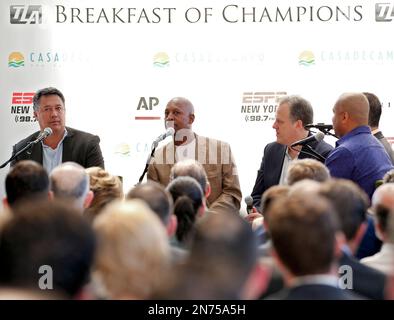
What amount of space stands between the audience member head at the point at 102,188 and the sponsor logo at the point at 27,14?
3345 mm

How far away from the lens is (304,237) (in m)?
2.32

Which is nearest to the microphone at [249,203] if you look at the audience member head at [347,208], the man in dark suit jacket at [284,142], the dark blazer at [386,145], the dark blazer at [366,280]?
the man in dark suit jacket at [284,142]

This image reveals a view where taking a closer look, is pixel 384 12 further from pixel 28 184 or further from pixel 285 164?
pixel 28 184

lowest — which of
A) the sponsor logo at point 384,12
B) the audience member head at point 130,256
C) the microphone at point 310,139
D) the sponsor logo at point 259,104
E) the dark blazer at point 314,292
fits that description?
the dark blazer at point 314,292

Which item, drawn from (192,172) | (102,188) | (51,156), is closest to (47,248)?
(102,188)

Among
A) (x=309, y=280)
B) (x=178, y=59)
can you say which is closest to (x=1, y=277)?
(x=309, y=280)

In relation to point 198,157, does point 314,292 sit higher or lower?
lower

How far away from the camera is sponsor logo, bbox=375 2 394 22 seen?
7.75 m

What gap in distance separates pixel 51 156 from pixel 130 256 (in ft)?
14.6

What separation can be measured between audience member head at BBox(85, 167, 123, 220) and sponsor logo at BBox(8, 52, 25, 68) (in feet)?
10.7

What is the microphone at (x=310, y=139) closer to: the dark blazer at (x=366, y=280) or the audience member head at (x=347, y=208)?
the audience member head at (x=347, y=208)

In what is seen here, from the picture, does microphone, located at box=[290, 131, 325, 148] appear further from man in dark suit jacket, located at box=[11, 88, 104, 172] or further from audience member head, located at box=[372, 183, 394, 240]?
audience member head, located at box=[372, 183, 394, 240]

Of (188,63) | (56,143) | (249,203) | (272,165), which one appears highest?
(188,63)

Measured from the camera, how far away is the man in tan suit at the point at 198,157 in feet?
21.5
